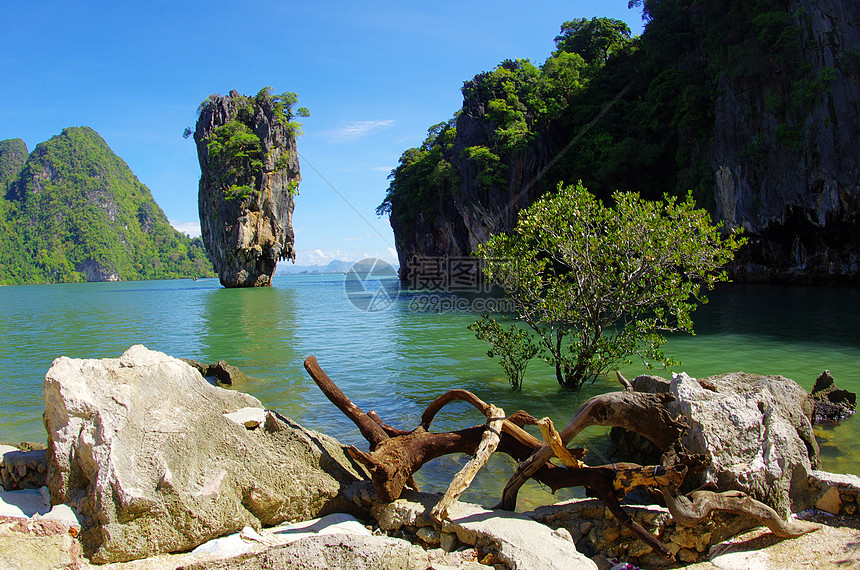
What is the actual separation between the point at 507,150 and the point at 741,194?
1616 centimetres

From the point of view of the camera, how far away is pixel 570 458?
4109 mm

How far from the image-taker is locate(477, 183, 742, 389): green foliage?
7406 millimetres

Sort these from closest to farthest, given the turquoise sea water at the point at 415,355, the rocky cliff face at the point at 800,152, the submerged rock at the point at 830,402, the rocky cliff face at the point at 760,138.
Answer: the submerged rock at the point at 830,402 → the turquoise sea water at the point at 415,355 → the rocky cliff face at the point at 800,152 → the rocky cliff face at the point at 760,138

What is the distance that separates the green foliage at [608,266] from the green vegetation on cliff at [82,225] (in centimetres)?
13791

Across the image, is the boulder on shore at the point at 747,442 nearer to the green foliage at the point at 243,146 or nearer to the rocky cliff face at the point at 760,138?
the rocky cliff face at the point at 760,138

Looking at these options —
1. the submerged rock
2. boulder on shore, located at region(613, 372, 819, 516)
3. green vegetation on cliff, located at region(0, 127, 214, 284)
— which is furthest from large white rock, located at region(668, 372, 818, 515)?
green vegetation on cliff, located at region(0, 127, 214, 284)

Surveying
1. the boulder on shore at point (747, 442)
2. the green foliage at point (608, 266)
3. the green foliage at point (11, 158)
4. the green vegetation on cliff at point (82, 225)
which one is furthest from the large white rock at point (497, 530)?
the green foliage at point (11, 158)

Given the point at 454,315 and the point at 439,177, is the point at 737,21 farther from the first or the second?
the point at 439,177

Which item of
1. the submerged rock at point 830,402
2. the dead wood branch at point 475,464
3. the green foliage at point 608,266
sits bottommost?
the submerged rock at point 830,402

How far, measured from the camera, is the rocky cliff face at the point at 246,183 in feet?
172

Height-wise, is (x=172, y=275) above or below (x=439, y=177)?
below

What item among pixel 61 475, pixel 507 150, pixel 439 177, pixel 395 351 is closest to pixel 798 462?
pixel 61 475

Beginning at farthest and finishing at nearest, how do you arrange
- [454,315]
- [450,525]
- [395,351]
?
[454,315] < [395,351] < [450,525]

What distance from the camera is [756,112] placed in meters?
26.0
